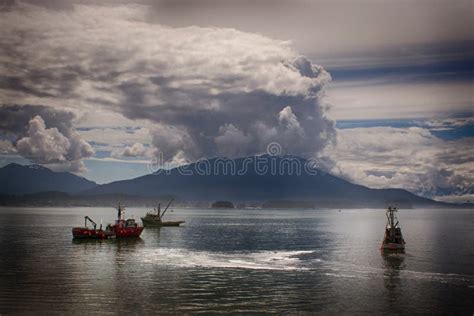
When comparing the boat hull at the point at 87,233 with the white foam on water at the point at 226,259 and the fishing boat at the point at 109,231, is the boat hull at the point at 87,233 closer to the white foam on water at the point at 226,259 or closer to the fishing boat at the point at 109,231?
the fishing boat at the point at 109,231

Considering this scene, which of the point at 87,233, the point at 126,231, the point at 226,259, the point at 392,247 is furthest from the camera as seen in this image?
the point at 126,231

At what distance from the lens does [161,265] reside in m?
35.1

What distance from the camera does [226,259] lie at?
38.8 metres

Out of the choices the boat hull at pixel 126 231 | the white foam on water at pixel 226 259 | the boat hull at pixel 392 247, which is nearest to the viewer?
the white foam on water at pixel 226 259

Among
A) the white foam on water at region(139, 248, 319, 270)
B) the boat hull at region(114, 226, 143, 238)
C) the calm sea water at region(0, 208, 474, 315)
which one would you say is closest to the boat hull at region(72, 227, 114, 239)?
the boat hull at region(114, 226, 143, 238)

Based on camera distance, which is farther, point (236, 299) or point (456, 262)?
point (456, 262)

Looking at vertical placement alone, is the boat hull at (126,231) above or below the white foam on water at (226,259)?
above

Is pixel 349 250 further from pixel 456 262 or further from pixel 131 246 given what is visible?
pixel 131 246

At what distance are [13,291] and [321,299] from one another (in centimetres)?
1552

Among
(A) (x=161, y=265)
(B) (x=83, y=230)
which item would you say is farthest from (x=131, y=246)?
(A) (x=161, y=265)

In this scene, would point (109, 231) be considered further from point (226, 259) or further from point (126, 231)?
point (226, 259)

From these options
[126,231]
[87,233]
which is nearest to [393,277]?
[126,231]

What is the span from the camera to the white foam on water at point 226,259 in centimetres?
3528

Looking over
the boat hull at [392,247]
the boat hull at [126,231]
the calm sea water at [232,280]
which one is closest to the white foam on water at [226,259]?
the calm sea water at [232,280]
